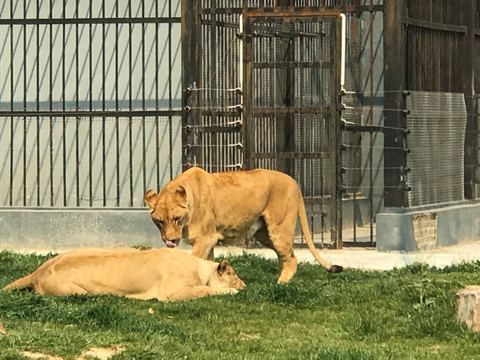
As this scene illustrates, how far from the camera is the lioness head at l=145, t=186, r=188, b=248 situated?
512 inches

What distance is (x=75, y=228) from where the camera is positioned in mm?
18766

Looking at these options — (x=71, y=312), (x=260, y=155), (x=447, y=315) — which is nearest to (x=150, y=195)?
(x=71, y=312)

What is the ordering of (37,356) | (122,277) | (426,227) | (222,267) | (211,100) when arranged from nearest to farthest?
(37,356) < (122,277) < (222,267) < (426,227) < (211,100)

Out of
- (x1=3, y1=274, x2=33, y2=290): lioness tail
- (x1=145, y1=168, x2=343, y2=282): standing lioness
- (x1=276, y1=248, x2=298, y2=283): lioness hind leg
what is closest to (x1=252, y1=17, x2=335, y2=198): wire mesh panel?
(x1=145, y1=168, x2=343, y2=282): standing lioness

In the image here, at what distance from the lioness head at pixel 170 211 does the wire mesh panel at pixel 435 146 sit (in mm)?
5751

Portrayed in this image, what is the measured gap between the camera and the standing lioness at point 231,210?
13109mm

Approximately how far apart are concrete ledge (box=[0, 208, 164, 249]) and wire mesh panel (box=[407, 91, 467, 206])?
140 inches

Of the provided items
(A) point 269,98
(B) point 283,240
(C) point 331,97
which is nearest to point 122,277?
(B) point 283,240

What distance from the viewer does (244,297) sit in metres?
12.2

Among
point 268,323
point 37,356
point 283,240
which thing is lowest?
point 268,323

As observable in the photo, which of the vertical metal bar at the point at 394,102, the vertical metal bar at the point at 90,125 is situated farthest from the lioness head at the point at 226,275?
the vertical metal bar at the point at 90,125

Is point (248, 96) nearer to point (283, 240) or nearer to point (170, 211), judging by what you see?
point (283, 240)

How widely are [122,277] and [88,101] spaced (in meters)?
7.57

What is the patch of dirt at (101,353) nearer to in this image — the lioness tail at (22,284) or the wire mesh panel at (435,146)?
the lioness tail at (22,284)
